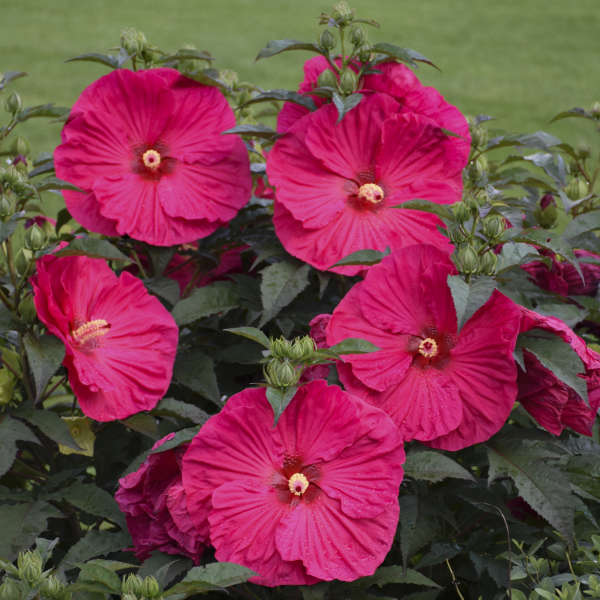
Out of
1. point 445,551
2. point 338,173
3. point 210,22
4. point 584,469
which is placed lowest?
point 210,22

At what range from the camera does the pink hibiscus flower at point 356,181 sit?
4.76ft

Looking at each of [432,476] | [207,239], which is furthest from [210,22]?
[432,476]

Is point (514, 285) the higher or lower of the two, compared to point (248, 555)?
higher

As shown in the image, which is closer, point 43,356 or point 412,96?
point 43,356

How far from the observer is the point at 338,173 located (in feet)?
4.91

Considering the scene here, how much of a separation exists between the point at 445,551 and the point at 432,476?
0.24 meters

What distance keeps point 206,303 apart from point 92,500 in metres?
0.36

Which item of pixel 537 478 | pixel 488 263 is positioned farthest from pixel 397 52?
pixel 537 478

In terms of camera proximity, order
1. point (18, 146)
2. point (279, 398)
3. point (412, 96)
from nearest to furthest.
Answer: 1. point (279, 398)
2. point (412, 96)
3. point (18, 146)

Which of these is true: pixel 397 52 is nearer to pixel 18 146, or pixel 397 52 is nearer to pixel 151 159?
pixel 151 159

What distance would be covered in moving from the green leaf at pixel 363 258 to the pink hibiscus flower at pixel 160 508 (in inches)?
13.1

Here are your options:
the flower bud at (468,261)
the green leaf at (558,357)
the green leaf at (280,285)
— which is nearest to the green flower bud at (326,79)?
the green leaf at (280,285)

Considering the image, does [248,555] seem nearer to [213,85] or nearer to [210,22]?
[213,85]

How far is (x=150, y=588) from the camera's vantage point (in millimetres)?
971
